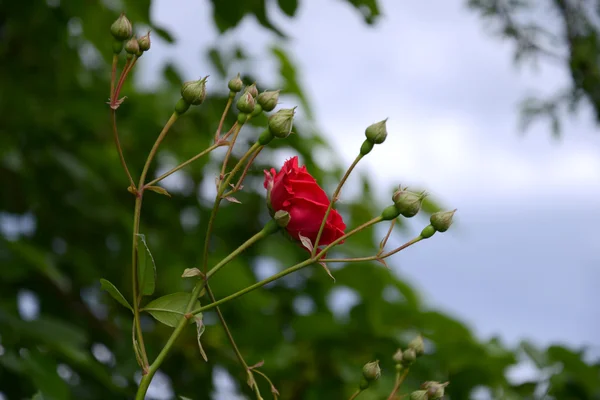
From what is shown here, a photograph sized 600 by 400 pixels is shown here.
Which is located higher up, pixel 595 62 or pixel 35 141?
pixel 595 62

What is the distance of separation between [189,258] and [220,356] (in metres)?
0.52

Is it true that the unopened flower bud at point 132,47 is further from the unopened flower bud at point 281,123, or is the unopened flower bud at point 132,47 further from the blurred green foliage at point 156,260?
the blurred green foliage at point 156,260

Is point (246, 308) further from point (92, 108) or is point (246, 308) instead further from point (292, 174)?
point (292, 174)

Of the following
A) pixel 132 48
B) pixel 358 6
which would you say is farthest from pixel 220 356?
pixel 132 48

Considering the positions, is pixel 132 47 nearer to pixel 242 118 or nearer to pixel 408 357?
pixel 242 118

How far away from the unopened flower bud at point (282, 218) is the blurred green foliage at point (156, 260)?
0.71 meters

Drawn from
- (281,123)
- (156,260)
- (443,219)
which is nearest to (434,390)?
(443,219)

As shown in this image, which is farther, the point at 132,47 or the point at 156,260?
the point at 156,260

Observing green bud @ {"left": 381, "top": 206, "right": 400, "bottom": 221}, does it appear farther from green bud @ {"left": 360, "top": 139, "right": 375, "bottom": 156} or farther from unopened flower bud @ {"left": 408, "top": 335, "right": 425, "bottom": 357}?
unopened flower bud @ {"left": 408, "top": 335, "right": 425, "bottom": 357}

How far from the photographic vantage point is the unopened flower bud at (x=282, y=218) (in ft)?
2.23

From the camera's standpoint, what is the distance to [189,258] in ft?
7.61

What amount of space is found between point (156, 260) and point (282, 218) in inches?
61.9

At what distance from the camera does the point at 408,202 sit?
67 cm

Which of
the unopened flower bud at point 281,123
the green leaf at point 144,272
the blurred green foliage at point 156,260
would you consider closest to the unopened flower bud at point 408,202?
the unopened flower bud at point 281,123
